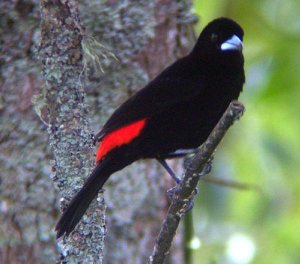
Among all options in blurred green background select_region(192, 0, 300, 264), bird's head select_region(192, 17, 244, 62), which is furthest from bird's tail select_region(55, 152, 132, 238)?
blurred green background select_region(192, 0, 300, 264)

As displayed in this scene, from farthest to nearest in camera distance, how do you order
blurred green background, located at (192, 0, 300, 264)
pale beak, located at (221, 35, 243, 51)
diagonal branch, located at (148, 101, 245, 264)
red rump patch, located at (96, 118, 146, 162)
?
blurred green background, located at (192, 0, 300, 264) → pale beak, located at (221, 35, 243, 51) → red rump patch, located at (96, 118, 146, 162) → diagonal branch, located at (148, 101, 245, 264)

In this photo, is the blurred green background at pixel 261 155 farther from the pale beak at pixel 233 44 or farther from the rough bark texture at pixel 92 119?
the pale beak at pixel 233 44

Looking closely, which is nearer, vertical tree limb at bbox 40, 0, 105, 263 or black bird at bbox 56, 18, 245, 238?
vertical tree limb at bbox 40, 0, 105, 263

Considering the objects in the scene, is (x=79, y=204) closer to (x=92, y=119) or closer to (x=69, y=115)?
(x=69, y=115)

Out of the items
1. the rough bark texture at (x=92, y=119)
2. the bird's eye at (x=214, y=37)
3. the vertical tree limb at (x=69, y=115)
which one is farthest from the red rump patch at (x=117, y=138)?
the bird's eye at (x=214, y=37)

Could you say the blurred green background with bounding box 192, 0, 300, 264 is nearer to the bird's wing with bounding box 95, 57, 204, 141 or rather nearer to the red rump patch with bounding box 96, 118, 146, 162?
the bird's wing with bounding box 95, 57, 204, 141

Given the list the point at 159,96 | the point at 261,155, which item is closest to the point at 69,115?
the point at 159,96

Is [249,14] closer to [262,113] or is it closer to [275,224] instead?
[262,113]
